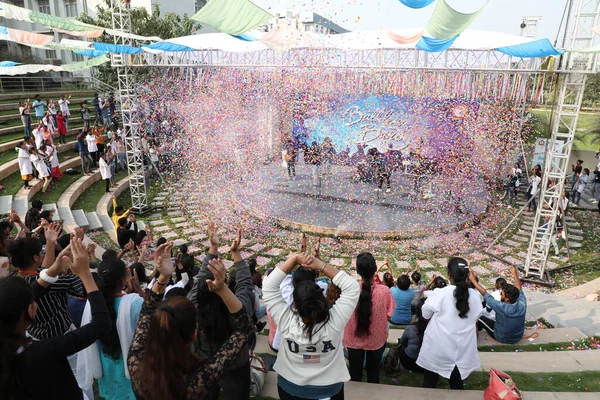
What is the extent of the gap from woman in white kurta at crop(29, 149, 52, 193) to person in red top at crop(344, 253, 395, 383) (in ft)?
29.7

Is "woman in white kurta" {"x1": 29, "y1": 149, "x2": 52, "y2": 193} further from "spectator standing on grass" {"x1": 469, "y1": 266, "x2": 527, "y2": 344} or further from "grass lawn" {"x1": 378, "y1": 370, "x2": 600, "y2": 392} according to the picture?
"spectator standing on grass" {"x1": 469, "y1": 266, "x2": 527, "y2": 344}

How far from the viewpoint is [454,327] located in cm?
294

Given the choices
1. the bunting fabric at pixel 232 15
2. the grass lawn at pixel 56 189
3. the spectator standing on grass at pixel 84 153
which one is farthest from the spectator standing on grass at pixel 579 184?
the spectator standing on grass at pixel 84 153

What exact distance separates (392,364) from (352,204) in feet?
22.8

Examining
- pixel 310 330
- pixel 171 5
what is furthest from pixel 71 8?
pixel 310 330

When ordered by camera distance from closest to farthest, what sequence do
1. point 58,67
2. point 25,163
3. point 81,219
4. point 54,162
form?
point 81,219 < point 25,163 < point 58,67 < point 54,162

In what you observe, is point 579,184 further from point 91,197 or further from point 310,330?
point 91,197

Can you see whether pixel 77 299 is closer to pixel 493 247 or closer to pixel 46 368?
pixel 46 368

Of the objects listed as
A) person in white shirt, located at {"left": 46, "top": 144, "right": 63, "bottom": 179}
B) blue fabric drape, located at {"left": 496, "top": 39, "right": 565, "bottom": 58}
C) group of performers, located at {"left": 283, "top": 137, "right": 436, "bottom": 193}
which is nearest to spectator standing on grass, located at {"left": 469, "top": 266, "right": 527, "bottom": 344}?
blue fabric drape, located at {"left": 496, "top": 39, "right": 565, "bottom": 58}

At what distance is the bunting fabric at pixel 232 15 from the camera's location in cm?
623

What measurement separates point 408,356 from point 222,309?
81.2 inches

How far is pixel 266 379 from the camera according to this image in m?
3.19

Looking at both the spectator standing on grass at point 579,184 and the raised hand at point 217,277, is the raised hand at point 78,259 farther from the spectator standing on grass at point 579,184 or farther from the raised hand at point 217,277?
the spectator standing on grass at point 579,184

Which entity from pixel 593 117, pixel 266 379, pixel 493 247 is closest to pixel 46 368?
pixel 266 379
